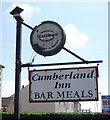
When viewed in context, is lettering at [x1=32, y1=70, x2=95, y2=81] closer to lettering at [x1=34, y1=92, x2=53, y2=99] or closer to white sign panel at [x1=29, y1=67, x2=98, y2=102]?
white sign panel at [x1=29, y1=67, x2=98, y2=102]

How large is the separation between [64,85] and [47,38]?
4.15ft

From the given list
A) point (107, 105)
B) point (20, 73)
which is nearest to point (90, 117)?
point (107, 105)

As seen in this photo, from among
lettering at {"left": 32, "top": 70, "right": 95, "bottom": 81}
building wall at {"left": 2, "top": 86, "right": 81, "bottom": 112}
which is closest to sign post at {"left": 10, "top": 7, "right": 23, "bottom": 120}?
lettering at {"left": 32, "top": 70, "right": 95, "bottom": 81}

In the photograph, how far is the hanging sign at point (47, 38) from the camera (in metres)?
7.29

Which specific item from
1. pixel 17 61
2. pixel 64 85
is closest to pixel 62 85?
pixel 64 85

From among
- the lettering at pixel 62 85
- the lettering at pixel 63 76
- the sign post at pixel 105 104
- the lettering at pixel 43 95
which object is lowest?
the sign post at pixel 105 104

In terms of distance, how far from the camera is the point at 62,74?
7.18 meters

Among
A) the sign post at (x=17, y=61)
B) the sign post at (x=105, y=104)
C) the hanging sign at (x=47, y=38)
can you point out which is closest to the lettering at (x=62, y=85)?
the hanging sign at (x=47, y=38)

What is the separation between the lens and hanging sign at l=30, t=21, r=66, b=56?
Result: 23.9ft

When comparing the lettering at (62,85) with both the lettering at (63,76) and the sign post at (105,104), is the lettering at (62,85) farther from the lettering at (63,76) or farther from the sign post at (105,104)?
the sign post at (105,104)

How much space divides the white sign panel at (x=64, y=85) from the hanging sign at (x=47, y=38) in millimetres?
526

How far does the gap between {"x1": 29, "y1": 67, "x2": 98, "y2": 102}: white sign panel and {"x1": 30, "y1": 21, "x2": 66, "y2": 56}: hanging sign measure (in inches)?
20.7

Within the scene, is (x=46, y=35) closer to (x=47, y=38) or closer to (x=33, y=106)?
(x=47, y=38)

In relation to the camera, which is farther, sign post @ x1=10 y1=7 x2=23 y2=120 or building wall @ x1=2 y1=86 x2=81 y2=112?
building wall @ x1=2 y1=86 x2=81 y2=112
